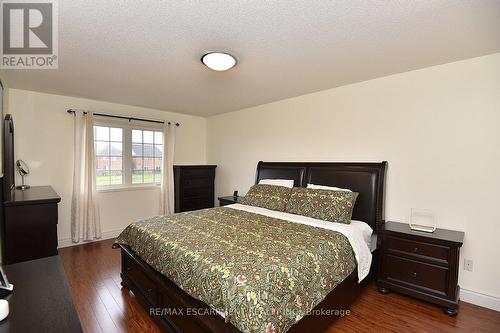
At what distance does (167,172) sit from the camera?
4.50 m

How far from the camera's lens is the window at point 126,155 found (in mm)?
3930

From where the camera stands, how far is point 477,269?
87.8 inches

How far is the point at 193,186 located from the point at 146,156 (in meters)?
1.04

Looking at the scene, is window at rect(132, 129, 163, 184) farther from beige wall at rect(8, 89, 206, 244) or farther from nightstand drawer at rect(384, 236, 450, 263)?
nightstand drawer at rect(384, 236, 450, 263)

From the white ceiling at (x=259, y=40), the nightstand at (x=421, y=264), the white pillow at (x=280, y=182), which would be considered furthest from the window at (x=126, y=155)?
the nightstand at (x=421, y=264)

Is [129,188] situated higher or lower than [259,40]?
lower

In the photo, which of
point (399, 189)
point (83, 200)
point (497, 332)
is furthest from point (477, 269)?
point (83, 200)

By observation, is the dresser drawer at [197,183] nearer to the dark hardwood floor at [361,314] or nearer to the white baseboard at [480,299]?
the dark hardwood floor at [361,314]

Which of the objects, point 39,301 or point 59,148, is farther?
point 59,148

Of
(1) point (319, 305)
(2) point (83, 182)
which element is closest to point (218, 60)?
(1) point (319, 305)

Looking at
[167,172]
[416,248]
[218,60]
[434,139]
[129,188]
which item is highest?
[218,60]

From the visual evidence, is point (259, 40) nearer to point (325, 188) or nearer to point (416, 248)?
point (325, 188)

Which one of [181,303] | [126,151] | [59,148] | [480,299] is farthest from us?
[126,151]

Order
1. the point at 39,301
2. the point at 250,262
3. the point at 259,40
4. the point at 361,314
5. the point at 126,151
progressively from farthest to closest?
1. the point at 126,151
2. the point at 361,314
3. the point at 259,40
4. the point at 250,262
5. the point at 39,301
